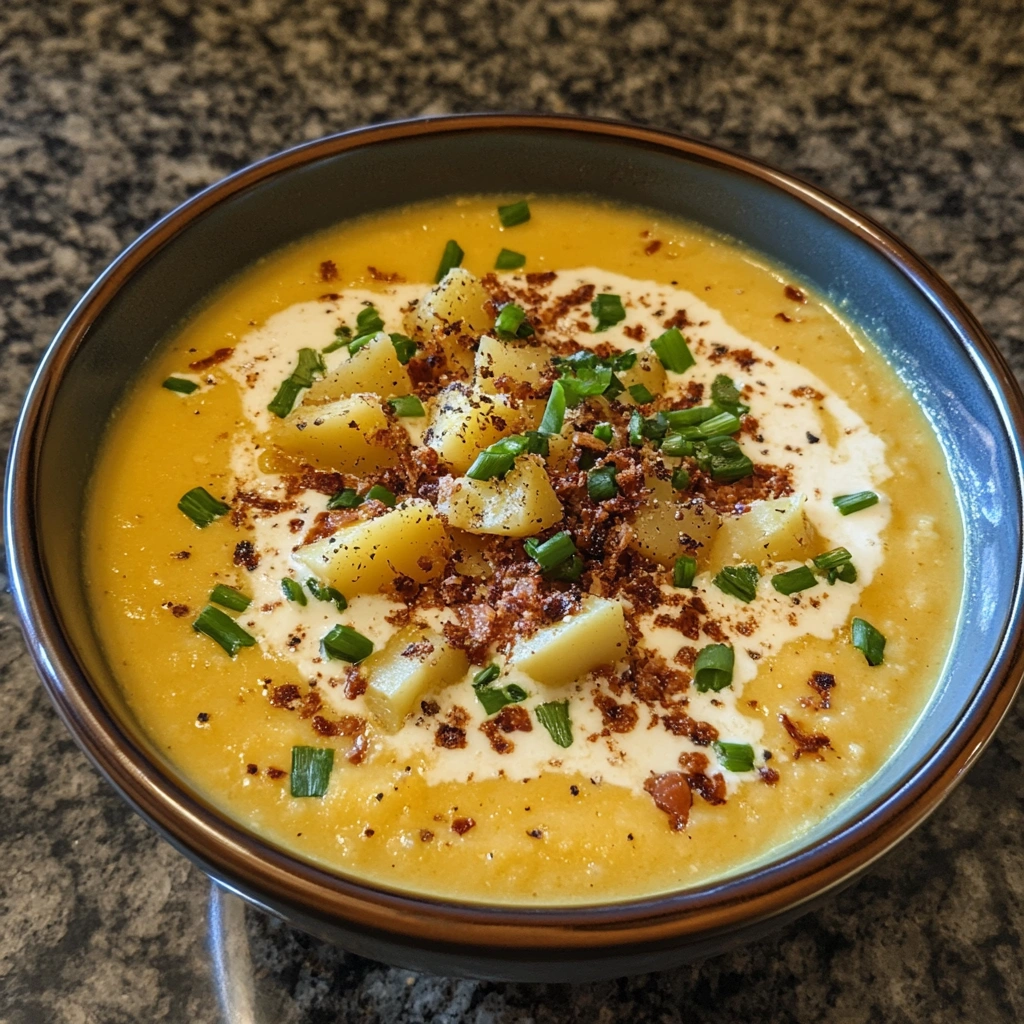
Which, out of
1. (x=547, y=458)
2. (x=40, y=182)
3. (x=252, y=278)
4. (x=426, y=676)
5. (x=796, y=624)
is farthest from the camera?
(x=40, y=182)

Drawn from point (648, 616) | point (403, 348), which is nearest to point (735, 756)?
point (648, 616)

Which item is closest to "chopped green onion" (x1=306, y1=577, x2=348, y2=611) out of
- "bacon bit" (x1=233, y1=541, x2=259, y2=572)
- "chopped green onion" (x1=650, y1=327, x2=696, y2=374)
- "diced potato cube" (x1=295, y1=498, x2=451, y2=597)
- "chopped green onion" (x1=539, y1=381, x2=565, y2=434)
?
"diced potato cube" (x1=295, y1=498, x2=451, y2=597)

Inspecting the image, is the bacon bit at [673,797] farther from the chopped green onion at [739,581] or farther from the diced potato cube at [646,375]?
the diced potato cube at [646,375]

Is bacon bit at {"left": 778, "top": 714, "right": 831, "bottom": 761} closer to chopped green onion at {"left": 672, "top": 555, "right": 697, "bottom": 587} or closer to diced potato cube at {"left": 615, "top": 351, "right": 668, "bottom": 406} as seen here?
chopped green onion at {"left": 672, "top": 555, "right": 697, "bottom": 587}

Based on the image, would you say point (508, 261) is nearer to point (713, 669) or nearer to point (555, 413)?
point (555, 413)

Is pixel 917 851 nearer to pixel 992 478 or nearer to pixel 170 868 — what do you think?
pixel 992 478

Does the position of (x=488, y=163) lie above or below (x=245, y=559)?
above

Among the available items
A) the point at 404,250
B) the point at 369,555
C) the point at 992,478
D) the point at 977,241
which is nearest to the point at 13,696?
the point at 369,555
